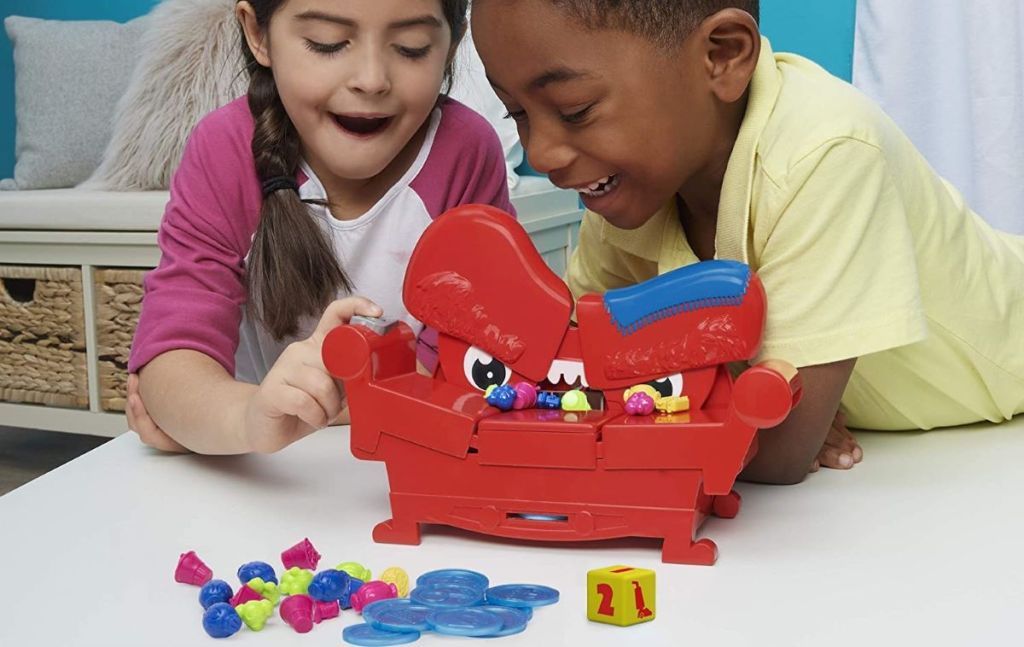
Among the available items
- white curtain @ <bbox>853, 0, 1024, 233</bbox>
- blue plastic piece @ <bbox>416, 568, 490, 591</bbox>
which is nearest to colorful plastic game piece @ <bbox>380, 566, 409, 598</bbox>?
blue plastic piece @ <bbox>416, 568, 490, 591</bbox>

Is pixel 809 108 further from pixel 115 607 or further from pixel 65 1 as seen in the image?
pixel 65 1

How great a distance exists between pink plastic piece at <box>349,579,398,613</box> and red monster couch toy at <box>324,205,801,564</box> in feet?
0.30

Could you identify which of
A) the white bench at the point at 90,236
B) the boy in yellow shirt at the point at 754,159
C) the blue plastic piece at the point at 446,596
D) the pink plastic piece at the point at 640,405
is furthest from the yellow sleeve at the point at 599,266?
the white bench at the point at 90,236

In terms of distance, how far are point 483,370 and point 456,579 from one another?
0.14m

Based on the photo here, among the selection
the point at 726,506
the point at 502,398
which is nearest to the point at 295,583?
the point at 502,398

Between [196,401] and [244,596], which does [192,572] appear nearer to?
[244,596]

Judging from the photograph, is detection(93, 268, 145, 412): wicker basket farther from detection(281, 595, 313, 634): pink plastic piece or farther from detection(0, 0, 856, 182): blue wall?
detection(281, 595, 313, 634): pink plastic piece

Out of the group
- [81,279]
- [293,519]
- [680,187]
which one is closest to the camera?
[293,519]

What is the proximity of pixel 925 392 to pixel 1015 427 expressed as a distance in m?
0.09

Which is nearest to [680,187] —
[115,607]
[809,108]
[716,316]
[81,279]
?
[809,108]

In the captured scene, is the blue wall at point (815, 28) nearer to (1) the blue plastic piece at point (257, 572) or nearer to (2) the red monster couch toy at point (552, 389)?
(2) the red monster couch toy at point (552, 389)

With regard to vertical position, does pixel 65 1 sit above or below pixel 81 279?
above

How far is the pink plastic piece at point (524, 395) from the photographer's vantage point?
631mm

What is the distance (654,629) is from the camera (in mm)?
509
